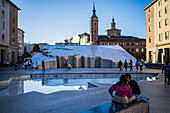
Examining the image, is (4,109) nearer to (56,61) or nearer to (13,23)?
(56,61)

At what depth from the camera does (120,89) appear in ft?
13.1

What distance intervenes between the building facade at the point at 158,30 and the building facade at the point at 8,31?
26.8 meters

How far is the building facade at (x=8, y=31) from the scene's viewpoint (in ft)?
90.4

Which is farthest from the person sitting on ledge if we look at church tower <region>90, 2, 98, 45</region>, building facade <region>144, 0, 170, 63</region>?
church tower <region>90, 2, 98, 45</region>

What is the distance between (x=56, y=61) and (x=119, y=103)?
20117 millimetres

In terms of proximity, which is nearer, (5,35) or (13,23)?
(5,35)

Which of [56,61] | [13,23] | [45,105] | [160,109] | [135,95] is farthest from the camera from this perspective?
[13,23]

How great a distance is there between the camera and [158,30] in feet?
96.6

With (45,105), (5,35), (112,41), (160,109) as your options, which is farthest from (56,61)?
(112,41)

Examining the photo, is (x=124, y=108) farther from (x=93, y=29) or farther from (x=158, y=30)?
(x=93, y=29)

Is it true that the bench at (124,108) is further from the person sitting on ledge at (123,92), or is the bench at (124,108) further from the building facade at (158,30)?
the building facade at (158,30)

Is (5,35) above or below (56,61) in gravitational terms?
above

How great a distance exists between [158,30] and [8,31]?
27.8 meters

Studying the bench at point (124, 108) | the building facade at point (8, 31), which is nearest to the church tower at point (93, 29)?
the building facade at point (8, 31)
